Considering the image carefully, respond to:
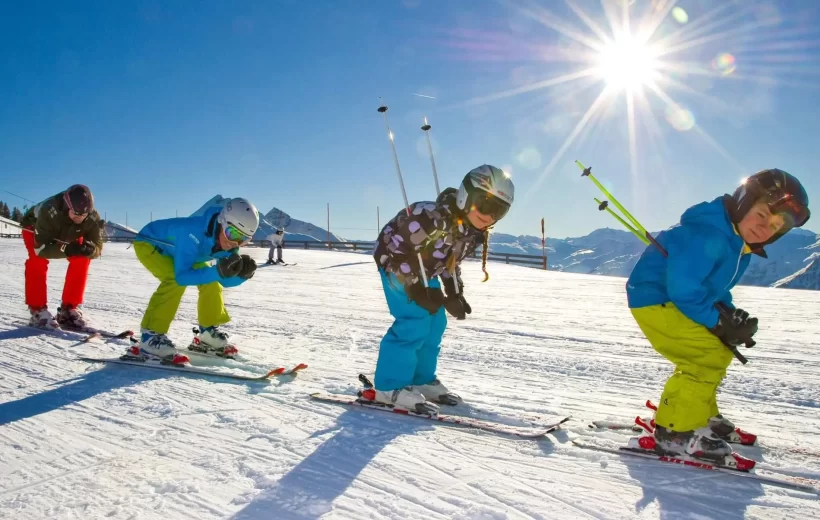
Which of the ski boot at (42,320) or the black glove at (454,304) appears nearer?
the black glove at (454,304)

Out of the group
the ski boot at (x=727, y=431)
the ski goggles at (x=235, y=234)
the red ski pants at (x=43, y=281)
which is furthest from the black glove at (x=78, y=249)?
the ski boot at (x=727, y=431)

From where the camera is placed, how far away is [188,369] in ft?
15.5

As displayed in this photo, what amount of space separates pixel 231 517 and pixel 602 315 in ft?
25.1

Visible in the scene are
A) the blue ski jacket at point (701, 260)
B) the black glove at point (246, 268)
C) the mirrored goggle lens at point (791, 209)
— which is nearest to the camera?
the mirrored goggle lens at point (791, 209)

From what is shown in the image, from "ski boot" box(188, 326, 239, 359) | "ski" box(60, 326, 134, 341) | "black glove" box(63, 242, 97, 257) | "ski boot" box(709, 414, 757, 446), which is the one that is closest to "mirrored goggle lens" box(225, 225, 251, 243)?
"ski boot" box(188, 326, 239, 359)

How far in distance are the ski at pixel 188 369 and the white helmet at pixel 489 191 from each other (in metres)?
2.35

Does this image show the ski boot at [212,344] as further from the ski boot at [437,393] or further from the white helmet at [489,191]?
the white helmet at [489,191]

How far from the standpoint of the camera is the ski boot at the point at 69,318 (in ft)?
22.0

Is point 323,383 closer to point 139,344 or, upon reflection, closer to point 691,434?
point 139,344

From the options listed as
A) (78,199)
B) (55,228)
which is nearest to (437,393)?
(78,199)

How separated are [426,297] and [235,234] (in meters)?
2.33

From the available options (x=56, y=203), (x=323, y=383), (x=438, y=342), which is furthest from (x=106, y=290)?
(x=438, y=342)

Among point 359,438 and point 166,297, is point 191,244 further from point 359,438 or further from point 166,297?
point 359,438

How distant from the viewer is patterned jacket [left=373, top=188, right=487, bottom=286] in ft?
11.8
